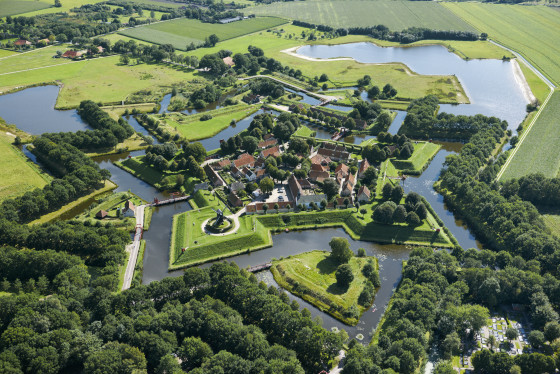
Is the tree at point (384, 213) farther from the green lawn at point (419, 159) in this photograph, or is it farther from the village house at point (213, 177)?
the village house at point (213, 177)

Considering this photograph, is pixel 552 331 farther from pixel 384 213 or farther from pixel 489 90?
pixel 489 90

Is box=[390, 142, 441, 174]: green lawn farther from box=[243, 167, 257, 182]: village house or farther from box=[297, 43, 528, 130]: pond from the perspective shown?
box=[243, 167, 257, 182]: village house

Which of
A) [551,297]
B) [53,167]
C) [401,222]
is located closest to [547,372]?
[551,297]

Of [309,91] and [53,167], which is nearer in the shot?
[53,167]

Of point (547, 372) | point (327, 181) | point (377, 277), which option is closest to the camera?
point (547, 372)

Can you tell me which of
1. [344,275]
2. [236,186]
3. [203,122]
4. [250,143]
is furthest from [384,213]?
[203,122]

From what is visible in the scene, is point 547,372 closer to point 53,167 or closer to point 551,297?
point 551,297
